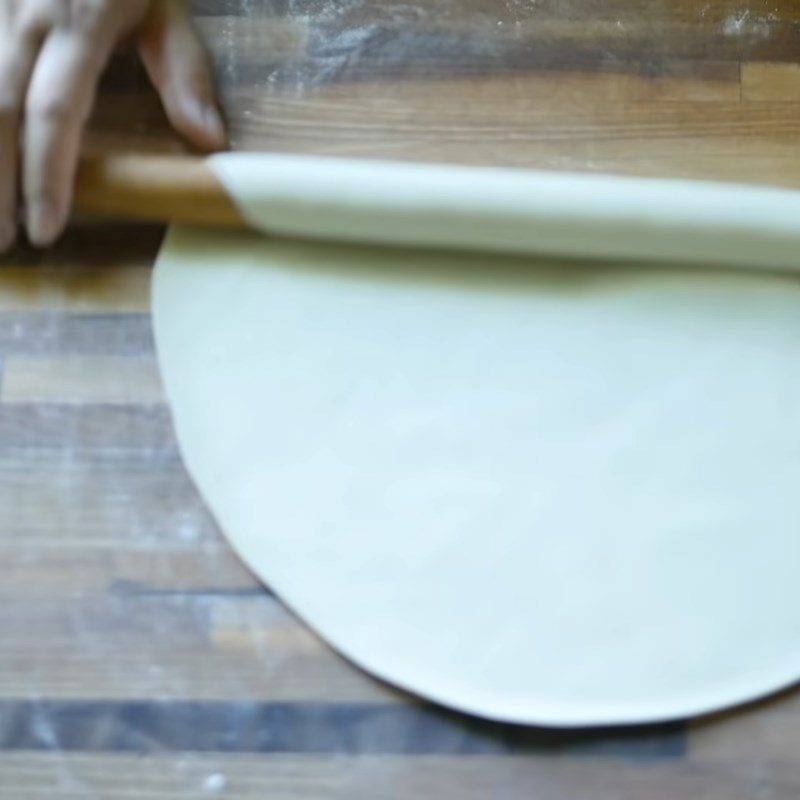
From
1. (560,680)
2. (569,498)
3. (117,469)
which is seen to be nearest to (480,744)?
(560,680)

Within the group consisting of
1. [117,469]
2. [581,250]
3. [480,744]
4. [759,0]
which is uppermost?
[759,0]

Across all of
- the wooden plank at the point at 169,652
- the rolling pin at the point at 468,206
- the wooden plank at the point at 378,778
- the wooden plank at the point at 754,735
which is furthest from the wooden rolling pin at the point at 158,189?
the wooden plank at the point at 754,735

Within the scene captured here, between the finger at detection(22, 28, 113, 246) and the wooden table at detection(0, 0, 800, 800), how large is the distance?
66 millimetres

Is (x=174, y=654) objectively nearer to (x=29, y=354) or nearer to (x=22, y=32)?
(x=29, y=354)

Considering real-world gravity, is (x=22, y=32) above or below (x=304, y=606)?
above

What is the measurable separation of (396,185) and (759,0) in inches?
18.9

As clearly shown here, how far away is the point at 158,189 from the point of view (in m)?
0.98

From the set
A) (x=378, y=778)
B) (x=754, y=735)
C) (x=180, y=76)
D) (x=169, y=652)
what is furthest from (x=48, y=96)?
(x=754, y=735)

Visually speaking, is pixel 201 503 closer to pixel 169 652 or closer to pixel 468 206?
pixel 169 652

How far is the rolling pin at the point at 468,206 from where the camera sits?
3.08 ft

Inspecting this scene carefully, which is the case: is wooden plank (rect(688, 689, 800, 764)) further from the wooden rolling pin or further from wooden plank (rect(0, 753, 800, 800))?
the wooden rolling pin

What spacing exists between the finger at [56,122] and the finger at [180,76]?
0.23 ft

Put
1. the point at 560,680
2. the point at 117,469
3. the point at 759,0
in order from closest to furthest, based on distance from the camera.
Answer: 1. the point at 560,680
2. the point at 117,469
3. the point at 759,0

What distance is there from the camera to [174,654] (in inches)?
33.8
